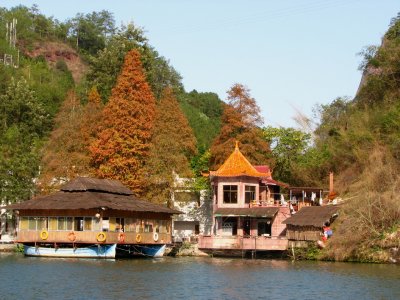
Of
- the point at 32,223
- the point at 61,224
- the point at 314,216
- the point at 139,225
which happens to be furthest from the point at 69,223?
the point at 314,216

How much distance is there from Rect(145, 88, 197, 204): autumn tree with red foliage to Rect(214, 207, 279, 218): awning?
4227 millimetres

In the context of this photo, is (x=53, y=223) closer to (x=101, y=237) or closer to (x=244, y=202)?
(x=101, y=237)

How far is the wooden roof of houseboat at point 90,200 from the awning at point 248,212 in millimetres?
6625

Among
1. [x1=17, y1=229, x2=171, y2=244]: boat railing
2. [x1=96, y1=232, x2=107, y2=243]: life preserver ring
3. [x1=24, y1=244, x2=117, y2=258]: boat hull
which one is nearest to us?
[x1=96, y1=232, x2=107, y2=243]: life preserver ring

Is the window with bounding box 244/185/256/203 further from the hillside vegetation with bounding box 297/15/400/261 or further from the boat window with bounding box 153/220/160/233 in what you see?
the boat window with bounding box 153/220/160/233

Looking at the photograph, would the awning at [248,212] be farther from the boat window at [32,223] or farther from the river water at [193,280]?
the boat window at [32,223]

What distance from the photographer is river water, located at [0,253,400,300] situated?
32719 mm

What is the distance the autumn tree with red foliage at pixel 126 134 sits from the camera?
207 feet

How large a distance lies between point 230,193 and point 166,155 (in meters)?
6.69

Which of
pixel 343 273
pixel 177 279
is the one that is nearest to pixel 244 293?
pixel 177 279

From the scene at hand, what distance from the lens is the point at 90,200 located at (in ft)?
177

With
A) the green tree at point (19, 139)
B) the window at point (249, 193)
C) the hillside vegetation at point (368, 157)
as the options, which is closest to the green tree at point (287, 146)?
the hillside vegetation at point (368, 157)

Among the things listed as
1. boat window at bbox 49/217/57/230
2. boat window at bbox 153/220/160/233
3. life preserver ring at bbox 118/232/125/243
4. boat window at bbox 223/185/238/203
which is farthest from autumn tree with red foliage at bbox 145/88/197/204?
boat window at bbox 49/217/57/230

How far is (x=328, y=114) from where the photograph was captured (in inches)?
3359
